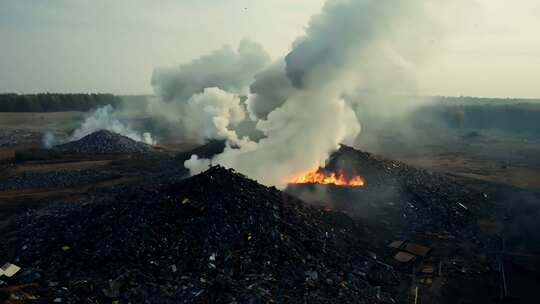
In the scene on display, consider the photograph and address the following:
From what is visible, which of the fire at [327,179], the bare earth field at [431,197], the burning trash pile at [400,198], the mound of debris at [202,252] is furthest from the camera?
the fire at [327,179]

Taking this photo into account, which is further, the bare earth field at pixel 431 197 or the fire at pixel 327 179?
the fire at pixel 327 179

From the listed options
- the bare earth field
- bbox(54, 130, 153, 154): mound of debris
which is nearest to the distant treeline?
the bare earth field

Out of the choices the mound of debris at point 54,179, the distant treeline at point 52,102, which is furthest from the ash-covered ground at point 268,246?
the distant treeline at point 52,102

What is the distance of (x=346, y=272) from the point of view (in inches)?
580

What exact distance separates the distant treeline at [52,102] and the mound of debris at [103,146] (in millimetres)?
60660

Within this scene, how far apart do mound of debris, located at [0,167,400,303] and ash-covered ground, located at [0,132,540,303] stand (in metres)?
0.05

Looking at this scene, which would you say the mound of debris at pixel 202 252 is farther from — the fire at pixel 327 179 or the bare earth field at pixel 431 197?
the fire at pixel 327 179

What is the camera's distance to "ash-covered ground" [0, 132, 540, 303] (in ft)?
43.2

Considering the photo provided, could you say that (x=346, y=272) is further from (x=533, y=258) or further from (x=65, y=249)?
(x=65, y=249)

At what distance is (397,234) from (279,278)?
7.99 m

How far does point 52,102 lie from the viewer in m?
102

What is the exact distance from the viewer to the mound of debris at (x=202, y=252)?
42.1ft

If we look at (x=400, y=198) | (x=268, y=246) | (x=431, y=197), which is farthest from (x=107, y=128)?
(x=268, y=246)

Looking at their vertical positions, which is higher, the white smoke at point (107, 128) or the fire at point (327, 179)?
the white smoke at point (107, 128)
